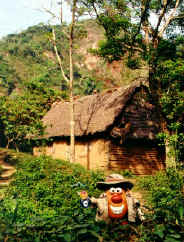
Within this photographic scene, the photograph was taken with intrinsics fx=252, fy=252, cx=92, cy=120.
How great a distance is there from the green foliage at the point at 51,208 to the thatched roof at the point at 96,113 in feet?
11.3

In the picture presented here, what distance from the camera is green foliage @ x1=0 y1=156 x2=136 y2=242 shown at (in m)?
2.24

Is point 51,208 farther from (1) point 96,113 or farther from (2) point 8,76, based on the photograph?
(2) point 8,76

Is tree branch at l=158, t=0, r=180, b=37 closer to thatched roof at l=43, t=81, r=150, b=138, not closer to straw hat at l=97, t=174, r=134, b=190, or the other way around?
thatched roof at l=43, t=81, r=150, b=138

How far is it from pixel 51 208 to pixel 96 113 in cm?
839

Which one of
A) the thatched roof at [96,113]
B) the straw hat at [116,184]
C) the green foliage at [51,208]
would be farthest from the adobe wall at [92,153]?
the straw hat at [116,184]

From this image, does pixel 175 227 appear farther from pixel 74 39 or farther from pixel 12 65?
pixel 12 65

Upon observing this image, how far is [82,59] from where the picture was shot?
79438mm

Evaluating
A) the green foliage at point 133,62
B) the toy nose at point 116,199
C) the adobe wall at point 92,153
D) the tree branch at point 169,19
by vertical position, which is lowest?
the adobe wall at point 92,153

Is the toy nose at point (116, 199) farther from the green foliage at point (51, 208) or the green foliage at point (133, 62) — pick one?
the green foliage at point (133, 62)

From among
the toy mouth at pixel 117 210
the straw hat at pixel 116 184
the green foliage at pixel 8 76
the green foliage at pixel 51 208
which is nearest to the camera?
the green foliage at pixel 51 208

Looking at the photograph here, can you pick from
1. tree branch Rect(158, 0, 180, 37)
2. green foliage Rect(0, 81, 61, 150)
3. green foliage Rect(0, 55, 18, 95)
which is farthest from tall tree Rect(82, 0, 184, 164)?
green foliage Rect(0, 55, 18, 95)

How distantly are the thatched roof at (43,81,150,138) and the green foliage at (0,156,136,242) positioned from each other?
346 centimetres

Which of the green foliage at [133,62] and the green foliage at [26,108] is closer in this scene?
the green foliage at [133,62]

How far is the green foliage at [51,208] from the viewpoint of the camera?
224 cm
